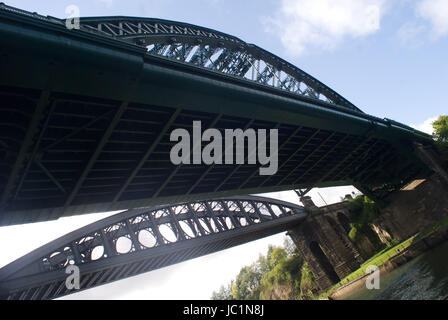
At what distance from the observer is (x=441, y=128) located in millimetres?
46406

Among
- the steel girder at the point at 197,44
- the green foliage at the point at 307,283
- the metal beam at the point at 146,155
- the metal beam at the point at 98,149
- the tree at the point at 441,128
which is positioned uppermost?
the steel girder at the point at 197,44

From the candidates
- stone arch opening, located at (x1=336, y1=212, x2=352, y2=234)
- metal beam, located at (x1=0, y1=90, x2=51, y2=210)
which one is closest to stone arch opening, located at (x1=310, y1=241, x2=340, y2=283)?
stone arch opening, located at (x1=336, y1=212, x2=352, y2=234)

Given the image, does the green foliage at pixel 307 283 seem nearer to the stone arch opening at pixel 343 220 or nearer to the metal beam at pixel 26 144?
the stone arch opening at pixel 343 220

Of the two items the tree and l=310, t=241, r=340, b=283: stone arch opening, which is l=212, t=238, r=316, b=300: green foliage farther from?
the tree

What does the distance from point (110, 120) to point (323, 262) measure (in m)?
51.7

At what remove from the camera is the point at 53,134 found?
1370 centimetres

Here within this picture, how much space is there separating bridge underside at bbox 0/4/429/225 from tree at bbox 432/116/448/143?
28562mm

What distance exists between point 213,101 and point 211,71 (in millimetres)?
1553

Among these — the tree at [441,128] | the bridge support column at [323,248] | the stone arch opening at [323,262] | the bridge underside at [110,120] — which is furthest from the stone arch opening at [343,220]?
the bridge underside at [110,120]

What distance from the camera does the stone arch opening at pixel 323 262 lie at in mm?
52062

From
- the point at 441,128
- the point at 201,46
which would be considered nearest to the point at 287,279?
the point at 441,128

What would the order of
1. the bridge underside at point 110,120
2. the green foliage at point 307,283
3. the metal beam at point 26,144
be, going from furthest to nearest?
1. the green foliage at point 307,283
2. the metal beam at point 26,144
3. the bridge underside at point 110,120

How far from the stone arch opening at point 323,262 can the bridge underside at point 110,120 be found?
3344 centimetres

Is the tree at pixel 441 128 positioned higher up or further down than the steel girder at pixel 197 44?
further down
